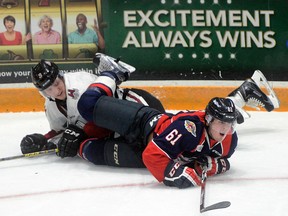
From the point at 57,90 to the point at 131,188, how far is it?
0.75 m

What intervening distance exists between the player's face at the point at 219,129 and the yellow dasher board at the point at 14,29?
7.93 feet

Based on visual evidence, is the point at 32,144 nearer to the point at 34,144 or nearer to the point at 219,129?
the point at 34,144

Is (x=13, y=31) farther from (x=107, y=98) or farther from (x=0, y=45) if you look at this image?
(x=107, y=98)

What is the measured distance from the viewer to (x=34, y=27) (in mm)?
4727

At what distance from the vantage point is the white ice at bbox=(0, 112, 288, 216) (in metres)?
2.47

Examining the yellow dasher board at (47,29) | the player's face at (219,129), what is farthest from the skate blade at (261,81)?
the yellow dasher board at (47,29)

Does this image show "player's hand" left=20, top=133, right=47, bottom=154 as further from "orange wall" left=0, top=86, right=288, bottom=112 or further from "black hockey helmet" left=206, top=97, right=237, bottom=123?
"orange wall" left=0, top=86, right=288, bottom=112

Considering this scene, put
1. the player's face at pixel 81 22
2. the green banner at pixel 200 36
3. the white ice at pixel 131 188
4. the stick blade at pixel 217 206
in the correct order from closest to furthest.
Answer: the stick blade at pixel 217 206
the white ice at pixel 131 188
the green banner at pixel 200 36
the player's face at pixel 81 22

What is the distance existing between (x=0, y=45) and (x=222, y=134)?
2.58m

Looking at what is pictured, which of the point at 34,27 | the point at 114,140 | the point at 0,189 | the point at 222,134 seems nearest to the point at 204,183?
the point at 222,134

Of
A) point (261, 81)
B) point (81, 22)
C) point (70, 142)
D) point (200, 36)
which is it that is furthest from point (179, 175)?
point (81, 22)

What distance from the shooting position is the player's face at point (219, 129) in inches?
106

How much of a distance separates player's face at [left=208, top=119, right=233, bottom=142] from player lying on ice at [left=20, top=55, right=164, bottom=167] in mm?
451

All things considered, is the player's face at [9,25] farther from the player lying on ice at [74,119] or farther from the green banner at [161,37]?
the player lying on ice at [74,119]
